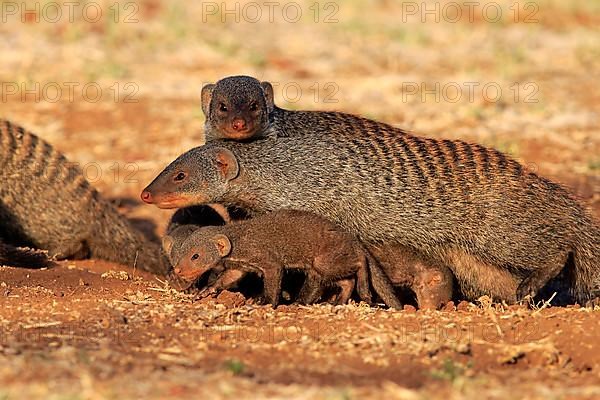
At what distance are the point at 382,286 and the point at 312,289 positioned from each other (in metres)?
0.36

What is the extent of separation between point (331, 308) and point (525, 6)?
9.03 metres

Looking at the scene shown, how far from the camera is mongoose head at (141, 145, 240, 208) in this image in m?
4.96

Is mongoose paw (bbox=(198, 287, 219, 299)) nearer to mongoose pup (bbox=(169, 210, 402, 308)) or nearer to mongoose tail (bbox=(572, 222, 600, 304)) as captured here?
mongoose pup (bbox=(169, 210, 402, 308))

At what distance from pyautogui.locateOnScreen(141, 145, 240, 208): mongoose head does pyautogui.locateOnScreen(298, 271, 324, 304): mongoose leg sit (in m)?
0.62

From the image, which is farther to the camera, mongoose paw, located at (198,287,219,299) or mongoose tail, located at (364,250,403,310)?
mongoose tail, located at (364,250,403,310)

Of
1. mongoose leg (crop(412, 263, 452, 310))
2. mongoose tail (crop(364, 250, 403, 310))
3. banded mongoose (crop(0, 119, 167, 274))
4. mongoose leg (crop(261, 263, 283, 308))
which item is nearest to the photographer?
mongoose leg (crop(261, 263, 283, 308))

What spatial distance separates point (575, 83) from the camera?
396 inches

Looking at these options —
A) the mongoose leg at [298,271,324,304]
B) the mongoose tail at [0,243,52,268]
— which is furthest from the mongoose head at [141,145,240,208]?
the mongoose tail at [0,243,52,268]

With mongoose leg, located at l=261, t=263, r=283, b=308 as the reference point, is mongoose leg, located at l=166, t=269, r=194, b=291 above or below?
below

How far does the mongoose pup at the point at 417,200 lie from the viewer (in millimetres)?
5051

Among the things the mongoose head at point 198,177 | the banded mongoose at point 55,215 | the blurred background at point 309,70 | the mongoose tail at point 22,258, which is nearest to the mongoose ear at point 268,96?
the mongoose head at point 198,177

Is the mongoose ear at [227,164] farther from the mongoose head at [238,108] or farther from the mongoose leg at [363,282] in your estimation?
the mongoose leg at [363,282]


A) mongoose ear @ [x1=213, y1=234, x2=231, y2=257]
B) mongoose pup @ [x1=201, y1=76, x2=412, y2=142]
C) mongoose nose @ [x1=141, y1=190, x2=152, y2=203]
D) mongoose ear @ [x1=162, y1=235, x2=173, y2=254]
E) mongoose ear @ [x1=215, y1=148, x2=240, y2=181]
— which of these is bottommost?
mongoose ear @ [x1=162, y1=235, x2=173, y2=254]

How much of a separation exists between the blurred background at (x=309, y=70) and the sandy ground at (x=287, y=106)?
0.09 feet
